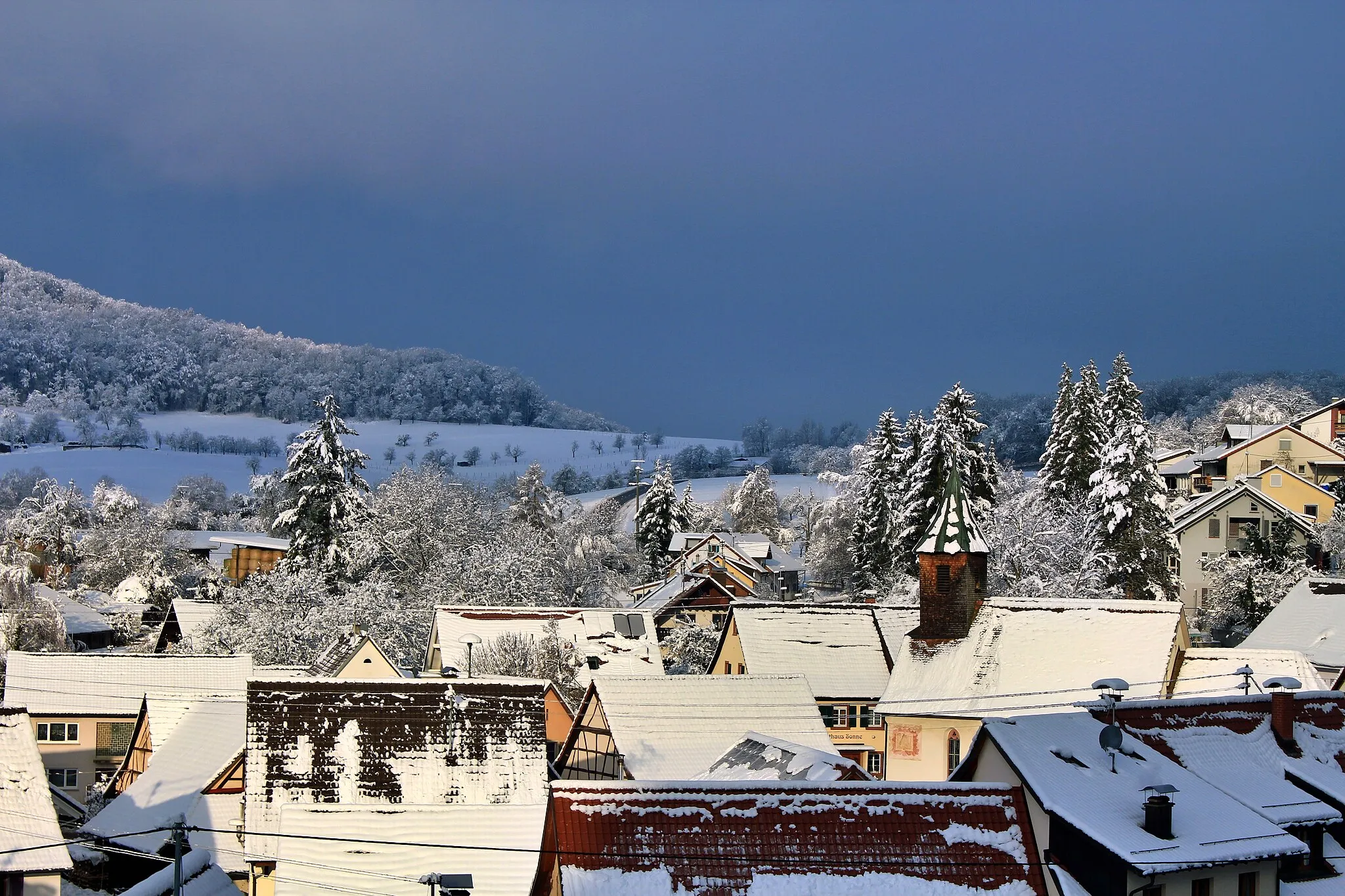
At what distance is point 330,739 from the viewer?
2859 cm

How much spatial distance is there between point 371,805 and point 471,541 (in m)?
45.0

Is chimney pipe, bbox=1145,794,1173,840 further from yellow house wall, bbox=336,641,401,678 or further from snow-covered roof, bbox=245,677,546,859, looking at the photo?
yellow house wall, bbox=336,641,401,678

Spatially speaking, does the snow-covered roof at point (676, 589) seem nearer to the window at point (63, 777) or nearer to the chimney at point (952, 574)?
the chimney at point (952, 574)

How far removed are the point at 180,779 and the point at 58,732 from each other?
13.0 meters

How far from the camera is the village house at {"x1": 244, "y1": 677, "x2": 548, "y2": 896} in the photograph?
27406mm

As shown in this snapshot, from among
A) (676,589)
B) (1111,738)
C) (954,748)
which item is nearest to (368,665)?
(954,748)

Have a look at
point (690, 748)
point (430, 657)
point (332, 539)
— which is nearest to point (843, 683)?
point (690, 748)

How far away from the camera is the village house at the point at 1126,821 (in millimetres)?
20797

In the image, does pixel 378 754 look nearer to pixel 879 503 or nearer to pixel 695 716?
pixel 695 716

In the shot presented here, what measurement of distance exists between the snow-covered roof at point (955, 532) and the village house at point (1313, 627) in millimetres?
11160

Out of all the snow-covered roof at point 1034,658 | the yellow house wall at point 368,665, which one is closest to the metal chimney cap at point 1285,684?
the snow-covered roof at point 1034,658

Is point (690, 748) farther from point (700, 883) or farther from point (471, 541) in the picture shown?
point (471, 541)

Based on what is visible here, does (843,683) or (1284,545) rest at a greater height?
(1284,545)

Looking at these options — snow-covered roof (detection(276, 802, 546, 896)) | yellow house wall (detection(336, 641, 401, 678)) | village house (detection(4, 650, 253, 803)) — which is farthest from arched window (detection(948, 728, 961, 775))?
village house (detection(4, 650, 253, 803))
